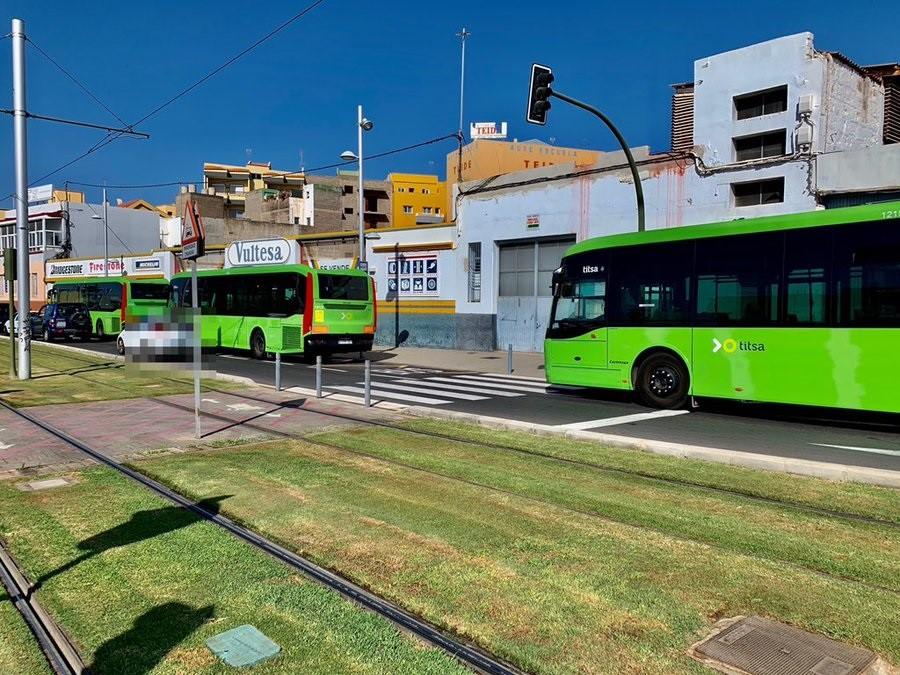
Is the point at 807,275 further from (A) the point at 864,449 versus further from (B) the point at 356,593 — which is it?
(B) the point at 356,593

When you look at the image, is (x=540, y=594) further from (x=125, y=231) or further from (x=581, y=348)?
(x=125, y=231)

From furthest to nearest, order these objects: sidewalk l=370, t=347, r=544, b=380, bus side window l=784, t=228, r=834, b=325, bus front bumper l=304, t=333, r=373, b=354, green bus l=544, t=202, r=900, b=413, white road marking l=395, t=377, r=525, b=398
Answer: bus front bumper l=304, t=333, r=373, b=354 < sidewalk l=370, t=347, r=544, b=380 < white road marking l=395, t=377, r=525, b=398 < bus side window l=784, t=228, r=834, b=325 < green bus l=544, t=202, r=900, b=413

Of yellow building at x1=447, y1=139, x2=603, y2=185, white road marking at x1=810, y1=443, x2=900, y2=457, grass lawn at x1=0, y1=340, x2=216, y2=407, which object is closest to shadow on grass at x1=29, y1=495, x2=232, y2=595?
grass lawn at x1=0, y1=340, x2=216, y2=407

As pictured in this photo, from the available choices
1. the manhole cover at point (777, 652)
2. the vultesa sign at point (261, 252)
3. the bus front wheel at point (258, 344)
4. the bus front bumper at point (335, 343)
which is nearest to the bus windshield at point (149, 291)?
the vultesa sign at point (261, 252)

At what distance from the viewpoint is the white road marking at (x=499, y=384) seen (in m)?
15.6

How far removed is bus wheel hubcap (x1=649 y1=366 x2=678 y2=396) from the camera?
12.1m

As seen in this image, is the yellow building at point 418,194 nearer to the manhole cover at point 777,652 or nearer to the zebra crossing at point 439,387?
the zebra crossing at point 439,387

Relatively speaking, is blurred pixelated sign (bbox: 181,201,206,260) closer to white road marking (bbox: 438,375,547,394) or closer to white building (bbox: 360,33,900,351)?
white road marking (bbox: 438,375,547,394)

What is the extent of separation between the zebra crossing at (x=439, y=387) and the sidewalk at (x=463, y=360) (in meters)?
1.37

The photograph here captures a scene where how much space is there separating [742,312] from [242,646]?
9.91 m

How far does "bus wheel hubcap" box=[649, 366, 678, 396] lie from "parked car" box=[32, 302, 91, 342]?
28607 millimetres

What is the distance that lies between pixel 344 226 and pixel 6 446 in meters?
66.1

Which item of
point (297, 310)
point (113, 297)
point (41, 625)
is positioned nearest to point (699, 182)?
point (297, 310)

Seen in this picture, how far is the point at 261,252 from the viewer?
3581cm
